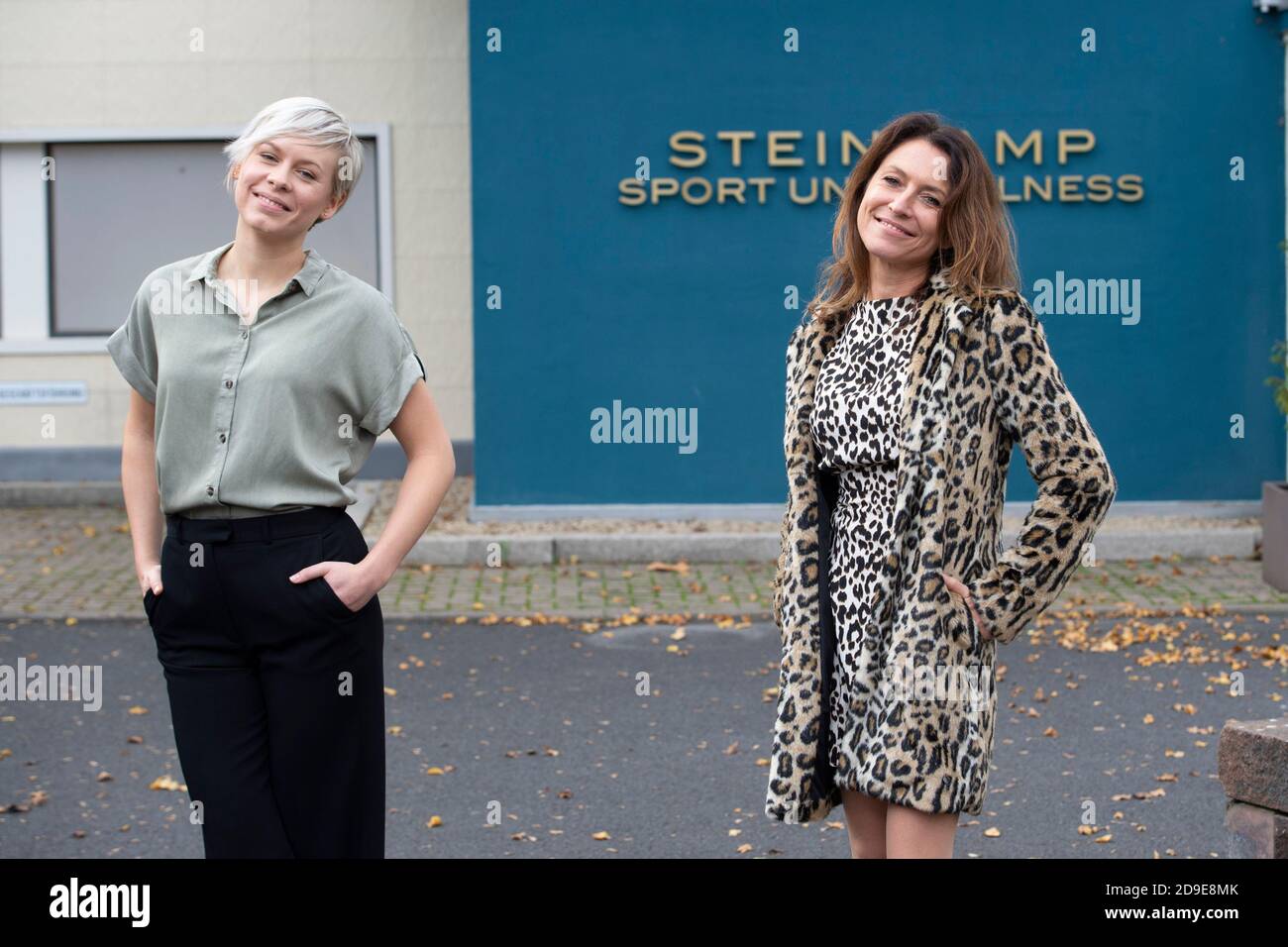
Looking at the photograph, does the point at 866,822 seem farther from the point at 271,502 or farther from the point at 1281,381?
the point at 1281,381

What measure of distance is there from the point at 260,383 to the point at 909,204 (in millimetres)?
1397

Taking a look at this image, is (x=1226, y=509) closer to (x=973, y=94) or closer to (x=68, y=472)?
(x=973, y=94)

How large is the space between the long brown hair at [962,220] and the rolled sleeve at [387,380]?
3.18ft

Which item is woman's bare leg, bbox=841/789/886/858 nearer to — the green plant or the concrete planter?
the concrete planter

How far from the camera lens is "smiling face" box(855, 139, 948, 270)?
3600 millimetres

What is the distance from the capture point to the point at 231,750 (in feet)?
11.4

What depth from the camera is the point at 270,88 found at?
49.8 feet

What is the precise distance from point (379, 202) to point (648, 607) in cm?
654

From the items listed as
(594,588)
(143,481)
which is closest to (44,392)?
(594,588)

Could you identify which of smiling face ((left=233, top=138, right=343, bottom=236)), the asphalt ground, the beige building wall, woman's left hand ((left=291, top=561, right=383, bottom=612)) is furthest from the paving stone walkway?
smiling face ((left=233, top=138, right=343, bottom=236))

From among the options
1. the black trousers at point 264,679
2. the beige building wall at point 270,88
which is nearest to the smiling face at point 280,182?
the black trousers at point 264,679

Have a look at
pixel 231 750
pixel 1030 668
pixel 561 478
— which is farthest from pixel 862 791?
pixel 561 478

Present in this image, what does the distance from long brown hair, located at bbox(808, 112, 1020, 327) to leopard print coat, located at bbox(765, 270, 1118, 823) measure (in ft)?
0.18

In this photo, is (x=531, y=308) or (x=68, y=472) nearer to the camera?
(x=531, y=308)
